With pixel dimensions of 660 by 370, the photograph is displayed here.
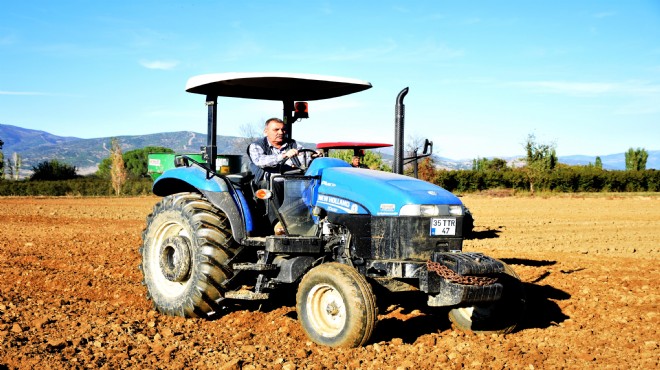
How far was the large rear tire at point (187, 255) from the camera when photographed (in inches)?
234

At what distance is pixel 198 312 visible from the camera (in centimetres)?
607

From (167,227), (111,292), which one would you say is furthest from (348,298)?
(111,292)

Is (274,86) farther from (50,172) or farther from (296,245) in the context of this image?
(50,172)

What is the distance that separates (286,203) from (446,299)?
1756 mm

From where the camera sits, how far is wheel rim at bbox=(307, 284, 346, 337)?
205 inches

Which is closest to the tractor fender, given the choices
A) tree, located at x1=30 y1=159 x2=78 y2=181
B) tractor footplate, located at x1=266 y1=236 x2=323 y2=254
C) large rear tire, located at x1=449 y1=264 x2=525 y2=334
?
tractor footplate, located at x1=266 y1=236 x2=323 y2=254

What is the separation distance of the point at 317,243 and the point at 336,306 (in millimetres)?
626

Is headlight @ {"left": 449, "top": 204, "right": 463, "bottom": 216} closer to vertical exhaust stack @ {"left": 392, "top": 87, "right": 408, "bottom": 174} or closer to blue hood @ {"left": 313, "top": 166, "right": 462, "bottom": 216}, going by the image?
blue hood @ {"left": 313, "top": 166, "right": 462, "bottom": 216}

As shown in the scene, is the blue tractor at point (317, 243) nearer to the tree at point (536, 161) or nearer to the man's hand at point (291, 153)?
the man's hand at point (291, 153)

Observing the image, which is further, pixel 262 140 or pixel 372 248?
pixel 262 140

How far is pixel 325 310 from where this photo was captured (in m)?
5.31

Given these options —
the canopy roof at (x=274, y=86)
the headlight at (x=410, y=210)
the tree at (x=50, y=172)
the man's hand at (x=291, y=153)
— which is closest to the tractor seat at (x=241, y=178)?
the man's hand at (x=291, y=153)

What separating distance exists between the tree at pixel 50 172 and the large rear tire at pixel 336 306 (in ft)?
176

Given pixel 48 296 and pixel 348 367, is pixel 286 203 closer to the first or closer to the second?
pixel 348 367
